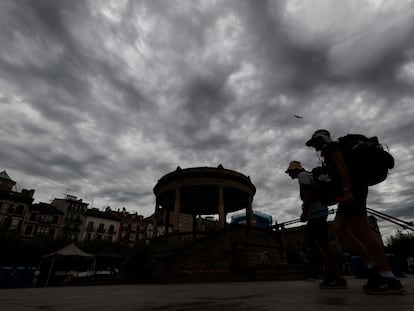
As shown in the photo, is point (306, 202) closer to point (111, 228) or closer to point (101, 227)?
point (101, 227)

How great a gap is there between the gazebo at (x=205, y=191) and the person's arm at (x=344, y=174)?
14.2 meters

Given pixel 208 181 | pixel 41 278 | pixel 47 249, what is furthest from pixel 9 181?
pixel 208 181

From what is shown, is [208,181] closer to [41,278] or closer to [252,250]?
[252,250]

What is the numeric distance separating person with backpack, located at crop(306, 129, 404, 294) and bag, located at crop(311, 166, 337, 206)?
244 mm

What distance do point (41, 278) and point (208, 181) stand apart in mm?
13489

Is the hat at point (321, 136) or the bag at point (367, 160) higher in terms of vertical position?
the hat at point (321, 136)

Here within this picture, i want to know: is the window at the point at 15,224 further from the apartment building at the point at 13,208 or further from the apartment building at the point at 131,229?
the apartment building at the point at 131,229

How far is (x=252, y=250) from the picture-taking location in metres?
13.1

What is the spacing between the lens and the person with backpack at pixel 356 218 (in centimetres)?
245

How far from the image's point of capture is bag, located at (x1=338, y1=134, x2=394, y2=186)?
2.59 metres

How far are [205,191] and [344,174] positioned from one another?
17.5m

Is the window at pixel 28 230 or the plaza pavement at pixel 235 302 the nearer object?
the plaza pavement at pixel 235 302

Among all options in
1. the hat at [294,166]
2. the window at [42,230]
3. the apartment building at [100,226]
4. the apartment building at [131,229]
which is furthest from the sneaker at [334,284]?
the apartment building at [131,229]

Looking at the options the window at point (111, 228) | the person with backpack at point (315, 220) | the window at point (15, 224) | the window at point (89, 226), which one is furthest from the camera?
the window at point (111, 228)
